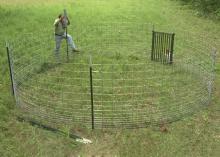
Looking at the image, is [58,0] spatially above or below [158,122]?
above

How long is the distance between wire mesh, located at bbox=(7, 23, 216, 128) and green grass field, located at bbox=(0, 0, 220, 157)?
6cm

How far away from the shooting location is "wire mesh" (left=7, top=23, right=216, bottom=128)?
819 centimetres

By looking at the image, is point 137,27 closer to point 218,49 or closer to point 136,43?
point 136,43

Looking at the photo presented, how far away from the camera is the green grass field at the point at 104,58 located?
23.5 feet

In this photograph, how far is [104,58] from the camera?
11.5 m

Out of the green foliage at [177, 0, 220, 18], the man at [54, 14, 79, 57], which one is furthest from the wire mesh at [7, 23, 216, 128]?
the green foliage at [177, 0, 220, 18]

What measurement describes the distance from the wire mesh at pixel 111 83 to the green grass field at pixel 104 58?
62 millimetres

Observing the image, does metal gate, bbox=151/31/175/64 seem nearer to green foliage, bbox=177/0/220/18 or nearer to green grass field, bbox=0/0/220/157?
green grass field, bbox=0/0/220/157

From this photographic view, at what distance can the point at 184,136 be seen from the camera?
754 cm

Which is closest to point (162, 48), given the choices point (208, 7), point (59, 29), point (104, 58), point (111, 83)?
point (104, 58)

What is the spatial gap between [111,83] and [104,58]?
1936mm

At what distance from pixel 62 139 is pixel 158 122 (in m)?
2.04

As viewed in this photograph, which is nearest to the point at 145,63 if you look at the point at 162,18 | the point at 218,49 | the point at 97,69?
the point at 97,69

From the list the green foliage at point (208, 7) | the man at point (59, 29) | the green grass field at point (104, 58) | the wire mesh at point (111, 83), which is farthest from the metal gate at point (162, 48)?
the green foliage at point (208, 7)
